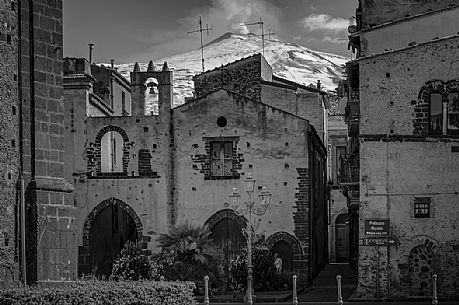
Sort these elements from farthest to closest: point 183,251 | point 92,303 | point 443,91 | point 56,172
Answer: point 183,251, point 443,91, point 56,172, point 92,303

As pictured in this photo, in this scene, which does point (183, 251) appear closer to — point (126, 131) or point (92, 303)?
point (126, 131)

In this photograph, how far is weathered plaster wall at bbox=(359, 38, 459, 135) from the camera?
39.2 m

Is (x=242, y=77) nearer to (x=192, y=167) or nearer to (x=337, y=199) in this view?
(x=192, y=167)

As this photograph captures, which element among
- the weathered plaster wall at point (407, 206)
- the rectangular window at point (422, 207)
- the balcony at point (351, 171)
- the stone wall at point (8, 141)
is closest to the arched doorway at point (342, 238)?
the balcony at point (351, 171)

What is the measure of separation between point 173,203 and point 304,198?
5334 millimetres

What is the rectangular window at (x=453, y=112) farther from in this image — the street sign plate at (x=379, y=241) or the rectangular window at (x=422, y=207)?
the street sign plate at (x=379, y=241)

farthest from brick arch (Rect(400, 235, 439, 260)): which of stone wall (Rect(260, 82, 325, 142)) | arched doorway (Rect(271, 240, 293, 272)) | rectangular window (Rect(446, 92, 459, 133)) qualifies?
stone wall (Rect(260, 82, 325, 142))

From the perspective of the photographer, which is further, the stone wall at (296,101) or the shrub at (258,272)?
the stone wall at (296,101)

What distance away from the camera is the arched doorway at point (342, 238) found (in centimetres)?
6731

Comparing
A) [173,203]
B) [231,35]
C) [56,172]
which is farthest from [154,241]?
[231,35]

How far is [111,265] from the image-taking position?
1837 inches

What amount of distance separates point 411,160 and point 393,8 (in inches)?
258

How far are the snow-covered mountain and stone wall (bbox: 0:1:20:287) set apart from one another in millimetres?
56961

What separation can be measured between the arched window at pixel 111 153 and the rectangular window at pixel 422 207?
48.7 ft
